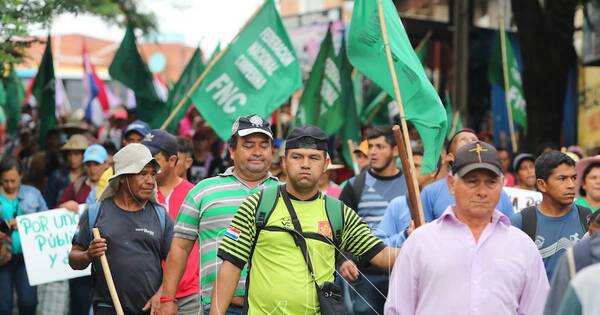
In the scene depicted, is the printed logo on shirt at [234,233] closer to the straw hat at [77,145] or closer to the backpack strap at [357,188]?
the backpack strap at [357,188]

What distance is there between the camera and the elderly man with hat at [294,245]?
530 cm

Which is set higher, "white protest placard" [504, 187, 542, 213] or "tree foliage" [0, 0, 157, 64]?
"tree foliage" [0, 0, 157, 64]

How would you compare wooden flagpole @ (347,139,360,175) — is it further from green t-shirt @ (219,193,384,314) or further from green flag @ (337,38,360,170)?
green t-shirt @ (219,193,384,314)

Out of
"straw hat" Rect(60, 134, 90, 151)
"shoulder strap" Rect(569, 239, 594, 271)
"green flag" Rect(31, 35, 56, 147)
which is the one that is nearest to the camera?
"shoulder strap" Rect(569, 239, 594, 271)

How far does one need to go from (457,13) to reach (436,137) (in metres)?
12.4

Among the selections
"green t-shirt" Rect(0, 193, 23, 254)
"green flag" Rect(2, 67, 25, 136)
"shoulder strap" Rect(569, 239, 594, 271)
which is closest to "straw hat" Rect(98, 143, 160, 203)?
"green t-shirt" Rect(0, 193, 23, 254)

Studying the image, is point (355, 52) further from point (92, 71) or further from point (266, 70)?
point (92, 71)

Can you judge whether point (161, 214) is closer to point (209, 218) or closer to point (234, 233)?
point (209, 218)

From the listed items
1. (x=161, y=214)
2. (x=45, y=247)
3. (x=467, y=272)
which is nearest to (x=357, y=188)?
(x=161, y=214)

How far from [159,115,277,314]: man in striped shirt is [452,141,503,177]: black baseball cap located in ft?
5.97

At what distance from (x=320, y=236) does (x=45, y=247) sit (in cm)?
448

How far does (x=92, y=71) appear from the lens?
1970cm

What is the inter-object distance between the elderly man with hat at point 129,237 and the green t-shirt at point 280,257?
149 cm

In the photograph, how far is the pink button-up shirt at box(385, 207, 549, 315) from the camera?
4.51m
